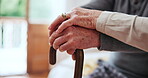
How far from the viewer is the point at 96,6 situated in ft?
2.72

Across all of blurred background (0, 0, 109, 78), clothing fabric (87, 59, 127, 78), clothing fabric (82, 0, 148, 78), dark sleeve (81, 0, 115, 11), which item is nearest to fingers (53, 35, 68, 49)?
clothing fabric (82, 0, 148, 78)

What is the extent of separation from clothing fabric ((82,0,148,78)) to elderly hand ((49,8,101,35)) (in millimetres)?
52

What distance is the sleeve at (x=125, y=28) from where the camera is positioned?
55cm

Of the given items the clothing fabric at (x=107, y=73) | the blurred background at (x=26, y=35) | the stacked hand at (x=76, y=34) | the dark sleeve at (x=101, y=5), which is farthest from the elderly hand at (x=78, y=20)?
the blurred background at (x=26, y=35)

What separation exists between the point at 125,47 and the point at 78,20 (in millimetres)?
163

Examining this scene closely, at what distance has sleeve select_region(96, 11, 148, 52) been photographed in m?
0.55

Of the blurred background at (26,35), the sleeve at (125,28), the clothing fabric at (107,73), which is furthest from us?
the blurred background at (26,35)

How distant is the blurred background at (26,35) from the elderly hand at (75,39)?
243 cm

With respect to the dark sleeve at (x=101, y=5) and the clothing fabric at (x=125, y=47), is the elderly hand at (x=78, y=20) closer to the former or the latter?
the clothing fabric at (x=125, y=47)

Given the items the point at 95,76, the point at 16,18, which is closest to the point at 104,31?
the point at 95,76

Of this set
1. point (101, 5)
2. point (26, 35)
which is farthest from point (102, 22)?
point (26, 35)

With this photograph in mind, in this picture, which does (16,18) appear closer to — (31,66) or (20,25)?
(20,25)

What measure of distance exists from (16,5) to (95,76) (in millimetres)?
2319

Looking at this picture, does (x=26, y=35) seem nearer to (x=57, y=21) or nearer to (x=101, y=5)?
(x=101, y=5)
